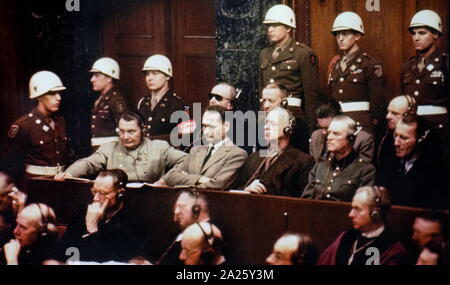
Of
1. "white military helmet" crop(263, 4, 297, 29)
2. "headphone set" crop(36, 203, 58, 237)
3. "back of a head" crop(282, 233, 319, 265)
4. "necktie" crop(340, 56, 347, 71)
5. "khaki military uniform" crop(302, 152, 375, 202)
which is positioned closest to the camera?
"khaki military uniform" crop(302, 152, 375, 202)

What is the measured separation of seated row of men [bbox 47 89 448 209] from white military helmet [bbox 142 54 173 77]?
422 millimetres

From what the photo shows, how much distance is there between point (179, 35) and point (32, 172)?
165cm

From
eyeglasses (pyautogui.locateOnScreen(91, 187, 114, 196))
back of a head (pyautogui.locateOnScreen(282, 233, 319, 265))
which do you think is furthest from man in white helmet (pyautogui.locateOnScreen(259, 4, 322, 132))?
eyeglasses (pyautogui.locateOnScreen(91, 187, 114, 196))

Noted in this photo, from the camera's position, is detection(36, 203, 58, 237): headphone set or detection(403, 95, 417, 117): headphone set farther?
detection(36, 203, 58, 237): headphone set

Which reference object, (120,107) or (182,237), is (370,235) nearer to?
(182,237)

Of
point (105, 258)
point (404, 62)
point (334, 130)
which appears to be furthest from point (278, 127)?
point (105, 258)

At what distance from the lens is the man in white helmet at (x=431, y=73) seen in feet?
21.5

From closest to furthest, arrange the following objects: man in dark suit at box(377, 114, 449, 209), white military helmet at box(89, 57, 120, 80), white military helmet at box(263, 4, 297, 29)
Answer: man in dark suit at box(377, 114, 449, 209), white military helmet at box(263, 4, 297, 29), white military helmet at box(89, 57, 120, 80)

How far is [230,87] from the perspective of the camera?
732 cm

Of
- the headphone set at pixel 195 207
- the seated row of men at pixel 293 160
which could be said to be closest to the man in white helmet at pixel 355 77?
the seated row of men at pixel 293 160

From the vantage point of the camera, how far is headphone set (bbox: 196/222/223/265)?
23.0ft

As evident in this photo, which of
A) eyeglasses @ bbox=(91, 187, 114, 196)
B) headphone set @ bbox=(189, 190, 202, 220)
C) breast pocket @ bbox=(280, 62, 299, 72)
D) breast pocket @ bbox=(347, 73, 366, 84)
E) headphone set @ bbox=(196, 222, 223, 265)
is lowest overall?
headphone set @ bbox=(196, 222, 223, 265)

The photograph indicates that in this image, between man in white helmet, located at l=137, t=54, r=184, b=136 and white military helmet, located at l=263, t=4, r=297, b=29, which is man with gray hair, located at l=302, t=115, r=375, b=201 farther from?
man in white helmet, located at l=137, t=54, r=184, b=136
